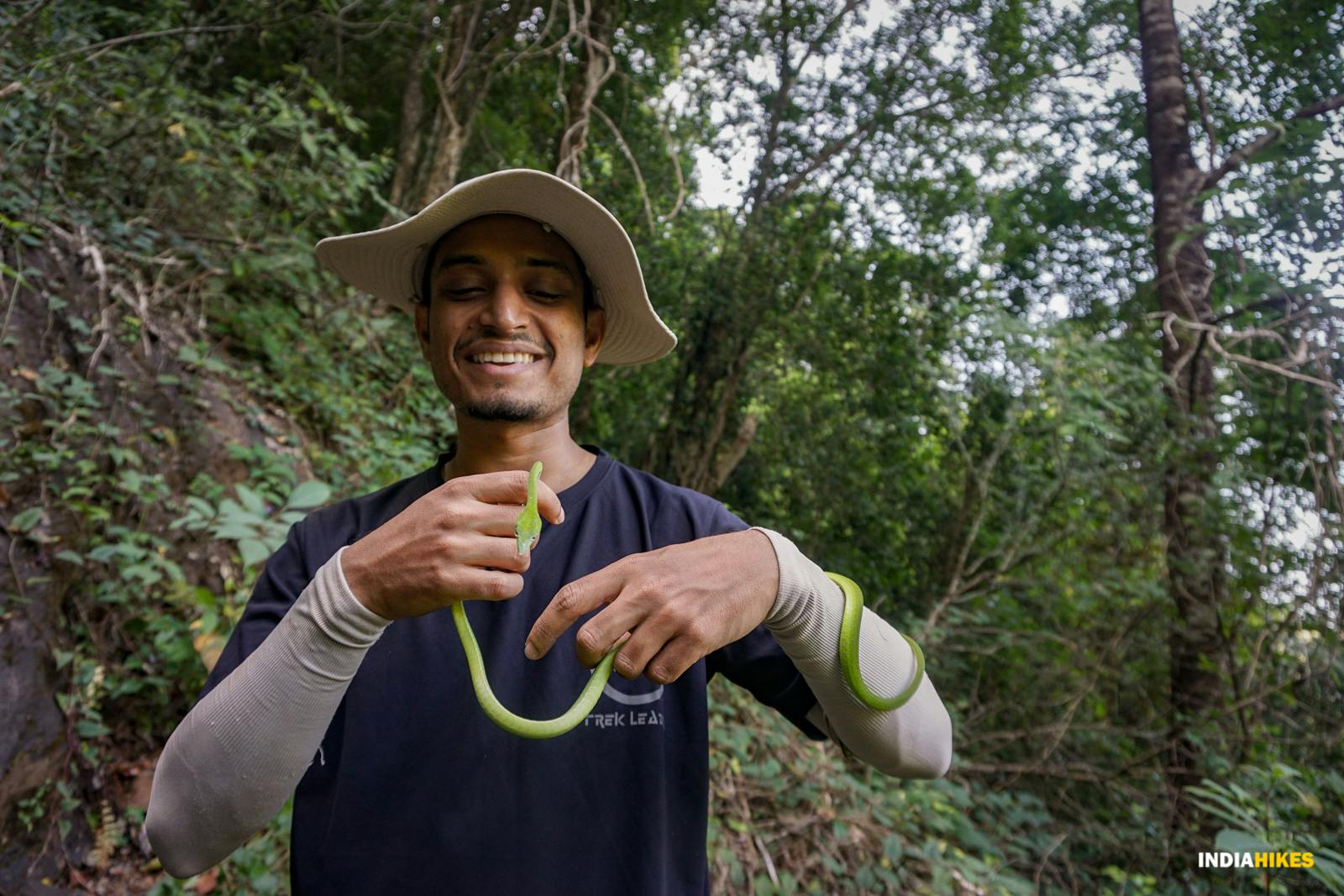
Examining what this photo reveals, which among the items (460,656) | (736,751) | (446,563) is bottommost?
(736,751)

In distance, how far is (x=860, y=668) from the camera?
3.83 ft

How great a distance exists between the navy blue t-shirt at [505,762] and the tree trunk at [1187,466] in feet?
10.4

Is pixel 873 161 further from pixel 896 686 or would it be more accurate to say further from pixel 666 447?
pixel 896 686

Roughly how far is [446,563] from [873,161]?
682cm

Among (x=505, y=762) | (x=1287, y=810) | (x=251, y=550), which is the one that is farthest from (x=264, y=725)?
(x=1287, y=810)

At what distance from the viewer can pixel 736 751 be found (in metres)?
3.44

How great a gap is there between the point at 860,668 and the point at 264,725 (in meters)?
0.91

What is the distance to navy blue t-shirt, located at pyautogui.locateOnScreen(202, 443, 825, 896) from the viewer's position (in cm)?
115

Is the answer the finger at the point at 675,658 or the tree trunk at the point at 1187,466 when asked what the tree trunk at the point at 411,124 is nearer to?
the tree trunk at the point at 1187,466

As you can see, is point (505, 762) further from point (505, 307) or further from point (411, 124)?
point (411, 124)

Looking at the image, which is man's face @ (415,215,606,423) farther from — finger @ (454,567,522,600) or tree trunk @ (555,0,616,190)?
tree trunk @ (555,0,616,190)

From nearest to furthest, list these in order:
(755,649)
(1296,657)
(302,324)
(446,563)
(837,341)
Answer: (446,563)
(755,649)
(1296,657)
(302,324)
(837,341)

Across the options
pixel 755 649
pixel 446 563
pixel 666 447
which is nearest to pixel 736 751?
pixel 755 649

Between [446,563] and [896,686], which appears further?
[896,686]
